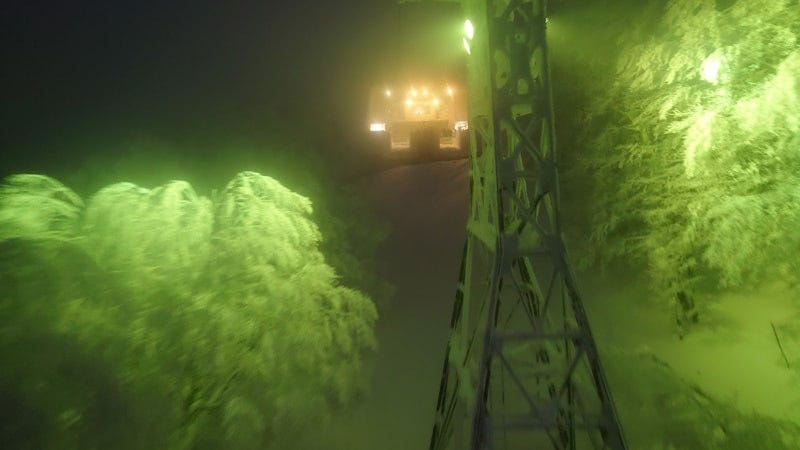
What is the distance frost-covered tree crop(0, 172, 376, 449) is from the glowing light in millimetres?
3089

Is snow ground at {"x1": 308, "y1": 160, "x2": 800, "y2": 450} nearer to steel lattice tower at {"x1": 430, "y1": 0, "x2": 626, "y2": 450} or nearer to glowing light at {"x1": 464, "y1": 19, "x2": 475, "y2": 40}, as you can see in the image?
steel lattice tower at {"x1": 430, "y1": 0, "x2": 626, "y2": 450}

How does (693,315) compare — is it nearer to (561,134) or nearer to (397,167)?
(561,134)

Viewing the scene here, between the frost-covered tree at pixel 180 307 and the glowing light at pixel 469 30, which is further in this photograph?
the glowing light at pixel 469 30

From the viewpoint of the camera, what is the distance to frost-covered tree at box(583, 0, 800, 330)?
6441mm

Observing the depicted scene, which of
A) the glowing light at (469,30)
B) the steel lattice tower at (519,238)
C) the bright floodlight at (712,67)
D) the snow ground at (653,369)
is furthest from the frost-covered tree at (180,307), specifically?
the bright floodlight at (712,67)

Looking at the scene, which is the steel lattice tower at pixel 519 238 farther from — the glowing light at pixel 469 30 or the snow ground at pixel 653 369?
the snow ground at pixel 653 369

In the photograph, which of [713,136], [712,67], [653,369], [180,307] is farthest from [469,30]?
[653,369]

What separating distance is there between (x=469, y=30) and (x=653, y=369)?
245 inches

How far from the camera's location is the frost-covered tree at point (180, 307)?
12.2ft

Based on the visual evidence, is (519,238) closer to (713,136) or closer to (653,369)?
(713,136)

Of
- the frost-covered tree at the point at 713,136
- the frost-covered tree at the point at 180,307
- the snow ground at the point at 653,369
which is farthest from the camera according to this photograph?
the snow ground at the point at 653,369

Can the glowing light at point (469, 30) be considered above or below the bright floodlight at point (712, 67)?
above

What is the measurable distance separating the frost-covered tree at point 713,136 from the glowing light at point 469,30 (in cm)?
447

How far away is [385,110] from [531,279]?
7.67 m
